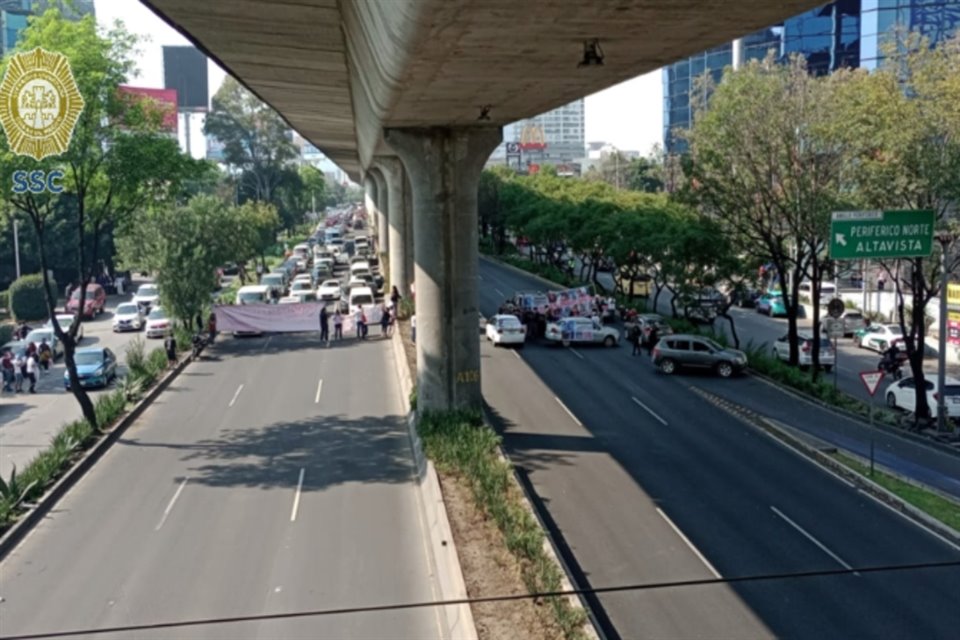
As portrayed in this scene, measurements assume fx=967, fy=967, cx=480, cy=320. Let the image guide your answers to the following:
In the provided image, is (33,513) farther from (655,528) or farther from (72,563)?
(655,528)

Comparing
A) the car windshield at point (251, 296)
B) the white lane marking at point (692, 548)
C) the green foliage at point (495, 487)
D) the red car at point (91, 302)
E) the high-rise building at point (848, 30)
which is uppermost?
the high-rise building at point (848, 30)

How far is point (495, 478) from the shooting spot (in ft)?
57.5

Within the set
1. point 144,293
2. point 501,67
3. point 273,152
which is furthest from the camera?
point 273,152

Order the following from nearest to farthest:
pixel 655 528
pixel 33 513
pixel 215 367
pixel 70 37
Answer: pixel 655 528
pixel 33 513
pixel 70 37
pixel 215 367

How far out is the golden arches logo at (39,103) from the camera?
69.9ft

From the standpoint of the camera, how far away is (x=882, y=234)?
2458 centimetres

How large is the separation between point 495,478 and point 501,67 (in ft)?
24.9

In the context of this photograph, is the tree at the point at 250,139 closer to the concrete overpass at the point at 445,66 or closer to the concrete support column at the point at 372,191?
the concrete support column at the point at 372,191

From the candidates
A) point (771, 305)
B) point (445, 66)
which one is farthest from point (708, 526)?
point (771, 305)

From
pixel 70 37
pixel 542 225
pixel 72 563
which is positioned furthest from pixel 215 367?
pixel 542 225

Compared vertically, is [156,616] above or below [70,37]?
below

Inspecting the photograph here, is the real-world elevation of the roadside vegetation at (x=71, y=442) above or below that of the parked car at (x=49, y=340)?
below

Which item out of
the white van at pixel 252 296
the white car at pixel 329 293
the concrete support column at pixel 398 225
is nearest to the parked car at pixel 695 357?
the concrete support column at pixel 398 225

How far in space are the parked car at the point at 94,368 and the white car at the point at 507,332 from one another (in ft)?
47.8
